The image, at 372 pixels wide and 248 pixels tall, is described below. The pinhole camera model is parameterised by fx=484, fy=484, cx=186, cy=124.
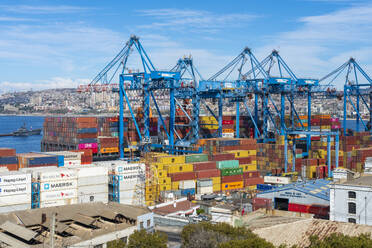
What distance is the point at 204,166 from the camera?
56.9m

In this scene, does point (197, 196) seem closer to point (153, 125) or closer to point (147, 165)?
point (147, 165)

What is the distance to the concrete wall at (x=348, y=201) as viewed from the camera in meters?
33.6

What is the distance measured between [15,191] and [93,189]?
24.0ft

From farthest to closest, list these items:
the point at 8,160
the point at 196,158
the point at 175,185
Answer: the point at 196,158 → the point at 175,185 → the point at 8,160

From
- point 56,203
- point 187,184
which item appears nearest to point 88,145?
point 187,184

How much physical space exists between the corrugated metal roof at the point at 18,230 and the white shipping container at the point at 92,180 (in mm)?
14400

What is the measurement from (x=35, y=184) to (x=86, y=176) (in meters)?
4.77

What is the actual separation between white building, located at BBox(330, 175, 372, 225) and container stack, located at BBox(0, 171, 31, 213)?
80.6 feet

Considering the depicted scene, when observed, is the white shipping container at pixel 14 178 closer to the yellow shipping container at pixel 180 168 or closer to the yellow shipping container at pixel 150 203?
the yellow shipping container at pixel 150 203

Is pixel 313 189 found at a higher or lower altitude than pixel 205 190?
higher

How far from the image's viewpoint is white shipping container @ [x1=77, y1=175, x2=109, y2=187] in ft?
145

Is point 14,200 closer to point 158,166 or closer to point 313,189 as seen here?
point 158,166

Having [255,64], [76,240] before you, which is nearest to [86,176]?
[76,240]

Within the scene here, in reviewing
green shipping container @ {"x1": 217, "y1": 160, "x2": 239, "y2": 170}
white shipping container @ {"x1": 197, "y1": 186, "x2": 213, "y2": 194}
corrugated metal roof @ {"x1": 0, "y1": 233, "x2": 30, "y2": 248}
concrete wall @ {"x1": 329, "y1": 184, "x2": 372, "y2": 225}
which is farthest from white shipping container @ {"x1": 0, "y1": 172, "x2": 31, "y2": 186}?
green shipping container @ {"x1": 217, "y1": 160, "x2": 239, "y2": 170}
